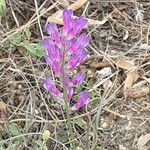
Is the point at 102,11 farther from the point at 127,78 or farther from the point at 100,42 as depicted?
the point at 127,78

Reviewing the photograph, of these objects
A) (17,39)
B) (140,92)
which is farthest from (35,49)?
(140,92)

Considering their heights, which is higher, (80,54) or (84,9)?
(80,54)

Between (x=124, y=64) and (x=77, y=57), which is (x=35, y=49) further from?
(x=77, y=57)

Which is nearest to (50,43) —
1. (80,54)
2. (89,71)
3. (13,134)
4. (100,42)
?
(80,54)

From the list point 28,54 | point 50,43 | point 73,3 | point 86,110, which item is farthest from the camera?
point 73,3

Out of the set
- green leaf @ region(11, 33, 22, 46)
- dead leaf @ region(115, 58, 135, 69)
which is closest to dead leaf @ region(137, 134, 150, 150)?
dead leaf @ region(115, 58, 135, 69)

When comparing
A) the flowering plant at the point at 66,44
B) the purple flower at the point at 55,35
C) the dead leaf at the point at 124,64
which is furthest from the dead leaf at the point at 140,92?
the purple flower at the point at 55,35
